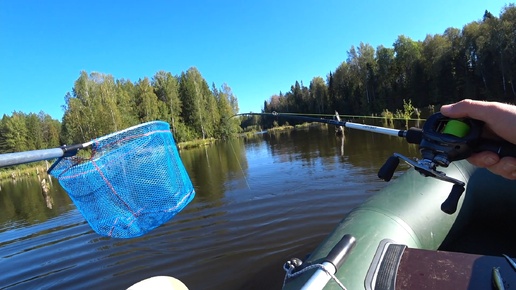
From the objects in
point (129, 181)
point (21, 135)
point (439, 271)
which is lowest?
point (439, 271)

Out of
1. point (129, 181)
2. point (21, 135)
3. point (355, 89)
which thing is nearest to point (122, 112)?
point (21, 135)

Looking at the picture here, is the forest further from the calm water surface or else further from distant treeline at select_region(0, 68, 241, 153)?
the calm water surface

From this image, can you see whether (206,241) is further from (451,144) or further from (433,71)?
(433,71)

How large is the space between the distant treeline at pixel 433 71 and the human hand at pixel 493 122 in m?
43.5

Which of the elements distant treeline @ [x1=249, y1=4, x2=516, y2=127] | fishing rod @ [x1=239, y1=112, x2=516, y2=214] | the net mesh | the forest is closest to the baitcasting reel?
fishing rod @ [x1=239, y1=112, x2=516, y2=214]

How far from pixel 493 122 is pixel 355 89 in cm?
6784

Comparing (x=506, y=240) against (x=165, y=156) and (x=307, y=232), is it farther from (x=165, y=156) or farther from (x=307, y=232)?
(x=165, y=156)

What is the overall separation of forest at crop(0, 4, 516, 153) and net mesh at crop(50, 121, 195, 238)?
122ft

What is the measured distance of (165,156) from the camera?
3.71 m

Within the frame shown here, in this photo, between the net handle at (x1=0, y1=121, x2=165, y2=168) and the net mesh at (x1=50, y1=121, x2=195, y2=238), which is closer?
the net handle at (x1=0, y1=121, x2=165, y2=168)

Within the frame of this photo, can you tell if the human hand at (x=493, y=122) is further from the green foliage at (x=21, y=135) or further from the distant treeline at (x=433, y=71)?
the green foliage at (x=21, y=135)

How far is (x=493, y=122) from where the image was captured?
4.07ft

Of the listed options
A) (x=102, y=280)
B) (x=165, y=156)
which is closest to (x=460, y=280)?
(x=165, y=156)

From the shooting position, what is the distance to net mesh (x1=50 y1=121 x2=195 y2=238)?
10.2ft
